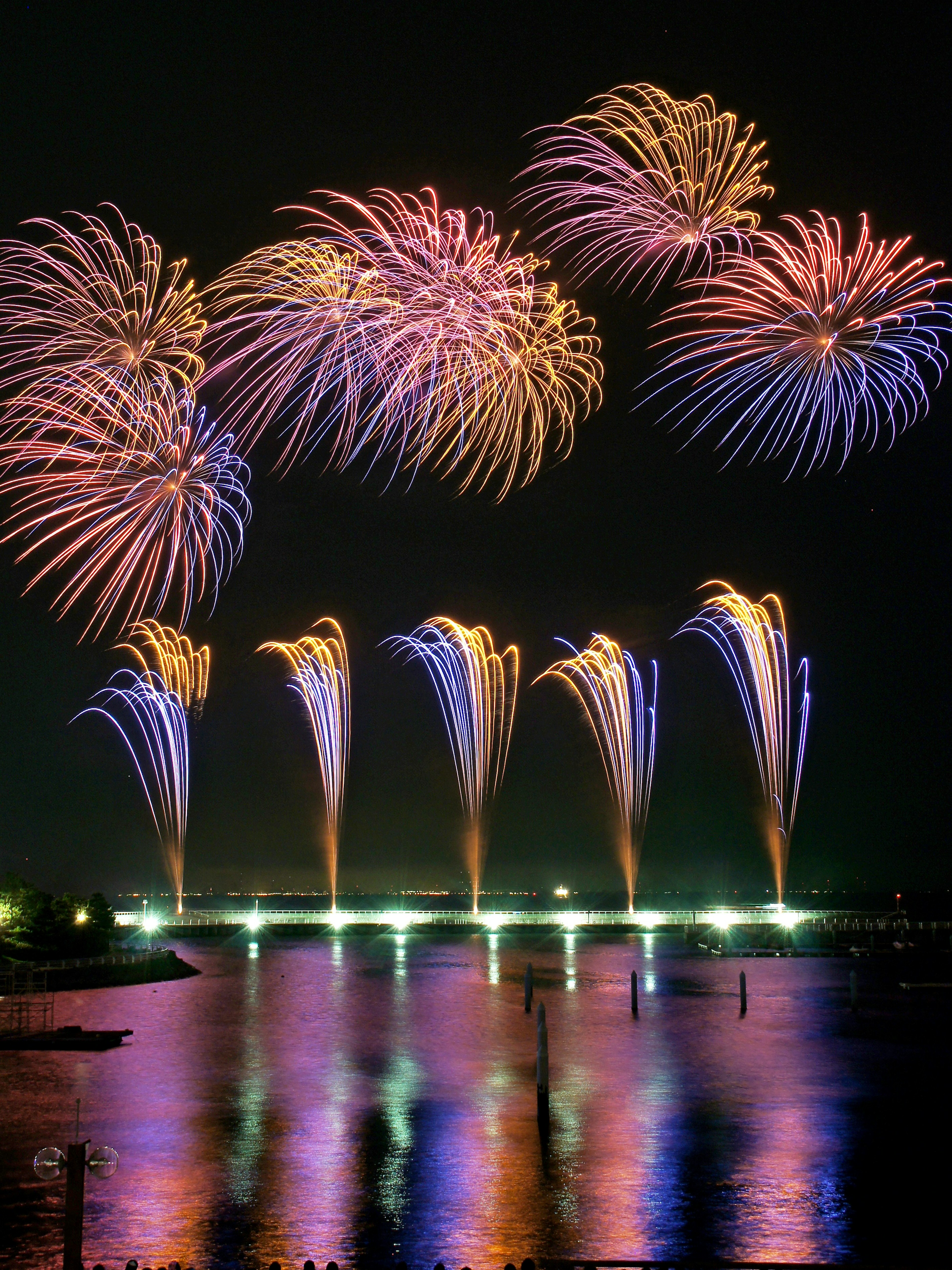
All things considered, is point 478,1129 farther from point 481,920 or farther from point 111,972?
point 481,920

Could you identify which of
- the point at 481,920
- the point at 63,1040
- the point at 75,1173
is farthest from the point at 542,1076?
the point at 481,920

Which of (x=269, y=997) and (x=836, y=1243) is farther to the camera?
(x=269, y=997)

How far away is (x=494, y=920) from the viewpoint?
113 metres

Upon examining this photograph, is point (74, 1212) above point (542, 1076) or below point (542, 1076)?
above

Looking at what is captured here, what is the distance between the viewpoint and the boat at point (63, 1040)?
34406 mm

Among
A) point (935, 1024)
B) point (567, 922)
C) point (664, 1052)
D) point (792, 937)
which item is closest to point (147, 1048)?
point (664, 1052)

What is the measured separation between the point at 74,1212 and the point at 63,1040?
918 inches

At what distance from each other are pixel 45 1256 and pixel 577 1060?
20764mm

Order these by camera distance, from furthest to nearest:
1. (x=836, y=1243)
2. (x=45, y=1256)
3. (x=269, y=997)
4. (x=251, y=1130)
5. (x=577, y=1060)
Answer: (x=269, y=997), (x=577, y=1060), (x=251, y=1130), (x=836, y=1243), (x=45, y=1256)

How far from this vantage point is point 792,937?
8231 cm

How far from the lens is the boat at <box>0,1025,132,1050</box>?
34.4m

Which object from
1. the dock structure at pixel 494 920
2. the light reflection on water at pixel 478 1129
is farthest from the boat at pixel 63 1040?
the dock structure at pixel 494 920

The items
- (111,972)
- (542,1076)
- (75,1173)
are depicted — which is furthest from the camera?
(111,972)

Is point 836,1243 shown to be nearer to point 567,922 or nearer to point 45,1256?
point 45,1256
